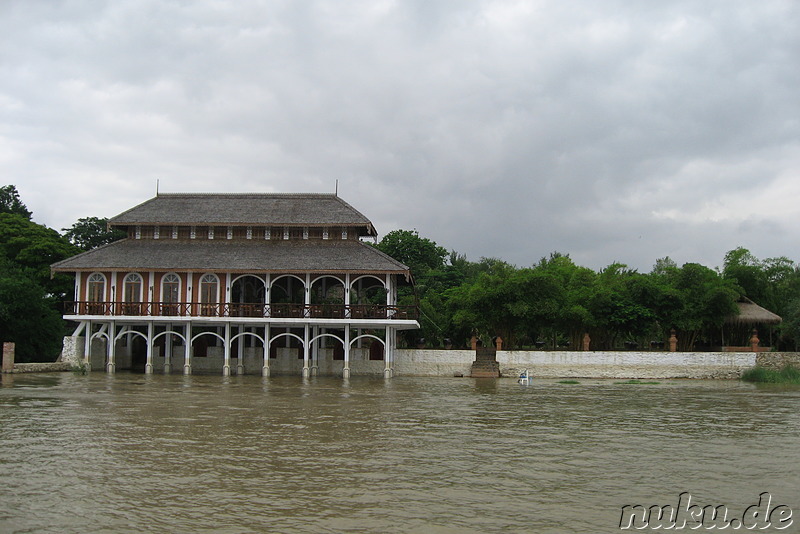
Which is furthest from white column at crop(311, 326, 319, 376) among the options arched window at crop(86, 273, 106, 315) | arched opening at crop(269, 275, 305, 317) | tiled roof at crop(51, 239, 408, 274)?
arched window at crop(86, 273, 106, 315)

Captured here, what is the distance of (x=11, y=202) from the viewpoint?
50.3m

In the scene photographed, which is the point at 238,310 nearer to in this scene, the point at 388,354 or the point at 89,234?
the point at 388,354

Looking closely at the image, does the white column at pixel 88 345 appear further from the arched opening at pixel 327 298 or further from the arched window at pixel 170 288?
the arched opening at pixel 327 298

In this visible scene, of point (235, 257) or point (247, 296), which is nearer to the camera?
point (235, 257)

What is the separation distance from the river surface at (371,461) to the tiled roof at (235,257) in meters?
8.45

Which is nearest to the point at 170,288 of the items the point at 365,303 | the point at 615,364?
the point at 365,303

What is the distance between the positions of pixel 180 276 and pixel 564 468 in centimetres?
2229

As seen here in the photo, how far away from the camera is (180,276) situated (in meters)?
30.0

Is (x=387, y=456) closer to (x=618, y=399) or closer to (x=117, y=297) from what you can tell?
(x=618, y=399)

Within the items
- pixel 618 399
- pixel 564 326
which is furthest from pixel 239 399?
pixel 564 326

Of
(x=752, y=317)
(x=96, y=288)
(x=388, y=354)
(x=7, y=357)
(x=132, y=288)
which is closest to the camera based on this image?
(x=7, y=357)

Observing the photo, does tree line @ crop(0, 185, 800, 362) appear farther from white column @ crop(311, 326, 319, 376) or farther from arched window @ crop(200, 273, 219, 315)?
arched window @ crop(200, 273, 219, 315)

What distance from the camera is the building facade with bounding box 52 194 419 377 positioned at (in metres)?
29.3

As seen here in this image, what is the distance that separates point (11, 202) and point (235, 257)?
28.9m
